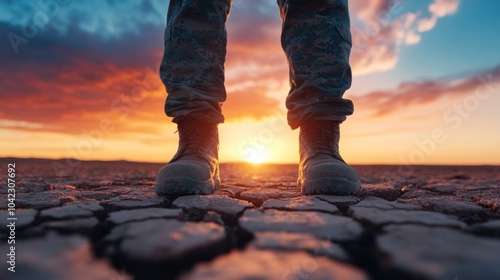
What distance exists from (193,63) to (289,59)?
21.4 inches

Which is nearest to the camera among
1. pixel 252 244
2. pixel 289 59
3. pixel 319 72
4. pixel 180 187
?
pixel 252 244

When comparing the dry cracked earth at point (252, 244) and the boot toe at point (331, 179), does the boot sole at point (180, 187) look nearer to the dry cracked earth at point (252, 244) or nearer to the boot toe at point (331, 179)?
the dry cracked earth at point (252, 244)

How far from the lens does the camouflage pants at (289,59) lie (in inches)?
60.1

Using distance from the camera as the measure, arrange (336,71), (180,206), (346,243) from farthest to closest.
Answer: (336,71) → (180,206) → (346,243)

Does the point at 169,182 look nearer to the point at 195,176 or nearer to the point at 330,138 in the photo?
the point at 195,176

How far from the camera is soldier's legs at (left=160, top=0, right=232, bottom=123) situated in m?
1.56

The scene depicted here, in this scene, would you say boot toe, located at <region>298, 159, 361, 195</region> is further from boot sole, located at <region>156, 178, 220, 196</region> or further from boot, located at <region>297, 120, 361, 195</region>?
boot sole, located at <region>156, 178, 220, 196</region>

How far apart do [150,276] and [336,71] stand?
131 cm

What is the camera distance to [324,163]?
141 cm

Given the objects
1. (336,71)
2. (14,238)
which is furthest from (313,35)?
(14,238)

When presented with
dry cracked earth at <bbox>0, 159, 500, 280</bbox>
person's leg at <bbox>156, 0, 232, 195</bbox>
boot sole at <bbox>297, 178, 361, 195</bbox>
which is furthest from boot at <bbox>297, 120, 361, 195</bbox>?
person's leg at <bbox>156, 0, 232, 195</bbox>

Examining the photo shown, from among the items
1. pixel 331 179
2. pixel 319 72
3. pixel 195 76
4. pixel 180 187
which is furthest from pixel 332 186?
pixel 195 76

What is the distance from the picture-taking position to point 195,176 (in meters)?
1.38

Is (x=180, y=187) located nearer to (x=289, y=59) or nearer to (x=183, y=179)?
(x=183, y=179)
